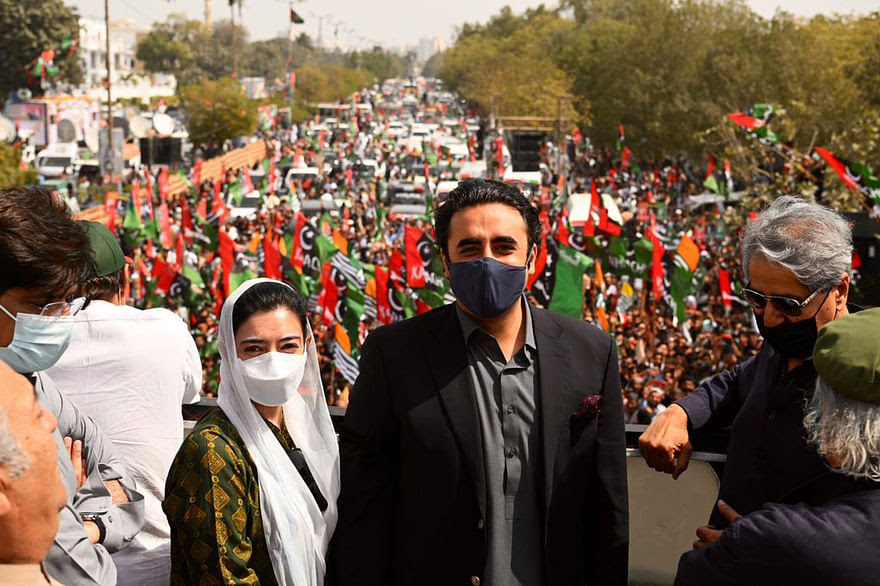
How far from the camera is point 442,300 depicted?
11.3 meters

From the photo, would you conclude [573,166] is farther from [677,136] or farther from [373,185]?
[373,185]

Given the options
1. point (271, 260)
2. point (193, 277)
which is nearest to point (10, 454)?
point (271, 260)

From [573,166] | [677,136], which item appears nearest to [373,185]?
[677,136]

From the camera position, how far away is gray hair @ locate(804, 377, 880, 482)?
84.9 inches

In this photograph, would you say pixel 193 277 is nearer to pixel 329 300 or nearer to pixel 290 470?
pixel 329 300

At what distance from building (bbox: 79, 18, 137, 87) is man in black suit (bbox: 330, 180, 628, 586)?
263 feet

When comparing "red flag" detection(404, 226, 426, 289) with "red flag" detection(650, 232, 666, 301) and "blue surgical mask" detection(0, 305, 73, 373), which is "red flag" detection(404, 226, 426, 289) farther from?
"blue surgical mask" detection(0, 305, 73, 373)

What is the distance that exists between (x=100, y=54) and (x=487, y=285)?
10621 cm

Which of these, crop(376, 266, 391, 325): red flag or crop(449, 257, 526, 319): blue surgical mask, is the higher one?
crop(449, 257, 526, 319): blue surgical mask

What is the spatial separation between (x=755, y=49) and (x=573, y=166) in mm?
12888

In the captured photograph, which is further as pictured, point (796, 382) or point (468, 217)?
point (468, 217)

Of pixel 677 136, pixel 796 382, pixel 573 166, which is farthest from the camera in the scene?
pixel 573 166

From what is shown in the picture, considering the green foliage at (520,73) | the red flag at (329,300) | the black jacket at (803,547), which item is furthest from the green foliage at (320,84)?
the black jacket at (803,547)

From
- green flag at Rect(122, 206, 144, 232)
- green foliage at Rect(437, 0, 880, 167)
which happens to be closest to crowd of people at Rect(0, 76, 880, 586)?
green flag at Rect(122, 206, 144, 232)
